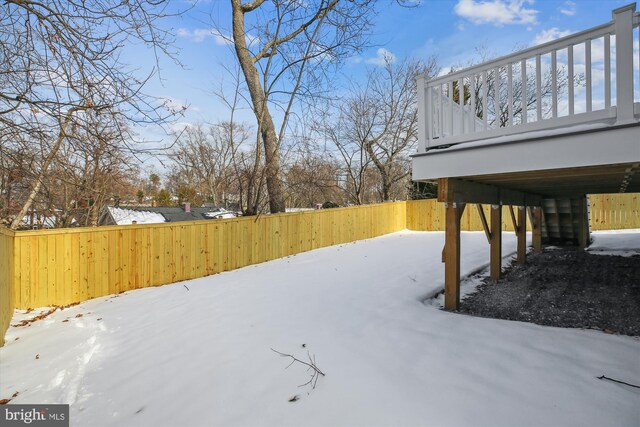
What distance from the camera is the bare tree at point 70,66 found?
2.84 m

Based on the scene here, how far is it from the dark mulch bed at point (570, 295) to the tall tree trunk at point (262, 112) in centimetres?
546

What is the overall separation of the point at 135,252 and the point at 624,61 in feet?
21.4

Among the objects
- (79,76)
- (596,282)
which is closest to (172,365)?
(79,76)

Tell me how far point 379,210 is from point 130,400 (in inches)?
403

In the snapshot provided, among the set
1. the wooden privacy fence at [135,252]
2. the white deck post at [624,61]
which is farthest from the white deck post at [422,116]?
the wooden privacy fence at [135,252]

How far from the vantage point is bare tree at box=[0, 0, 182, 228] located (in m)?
2.84

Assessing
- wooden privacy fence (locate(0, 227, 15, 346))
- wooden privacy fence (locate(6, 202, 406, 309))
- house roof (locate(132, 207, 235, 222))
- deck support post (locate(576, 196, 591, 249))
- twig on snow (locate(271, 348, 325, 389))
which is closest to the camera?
twig on snow (locate(271, 348, 325, 389))

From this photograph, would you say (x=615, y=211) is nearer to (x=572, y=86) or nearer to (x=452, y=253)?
(x=452, y=253)

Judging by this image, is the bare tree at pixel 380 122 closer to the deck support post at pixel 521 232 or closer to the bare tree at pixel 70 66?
the deck support post at pixel 521 232

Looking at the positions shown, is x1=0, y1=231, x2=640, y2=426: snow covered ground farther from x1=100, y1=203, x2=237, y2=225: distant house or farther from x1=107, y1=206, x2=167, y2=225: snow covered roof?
x1=107, y1=206, x2=167, y2=225: snow covered roof

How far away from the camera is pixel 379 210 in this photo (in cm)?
1176

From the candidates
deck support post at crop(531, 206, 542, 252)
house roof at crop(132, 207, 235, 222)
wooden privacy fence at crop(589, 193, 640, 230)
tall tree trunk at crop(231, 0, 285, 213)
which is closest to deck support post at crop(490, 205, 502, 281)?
deck support post at crop(531, 206, 542, 252)

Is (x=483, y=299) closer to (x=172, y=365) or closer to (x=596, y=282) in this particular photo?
(x=596, y=282)

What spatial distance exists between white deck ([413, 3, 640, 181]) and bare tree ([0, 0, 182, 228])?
2.92 m
